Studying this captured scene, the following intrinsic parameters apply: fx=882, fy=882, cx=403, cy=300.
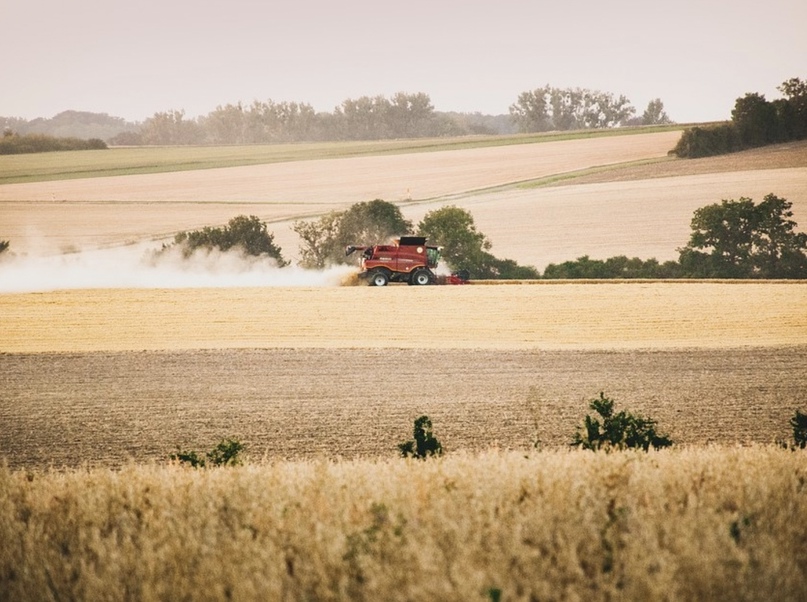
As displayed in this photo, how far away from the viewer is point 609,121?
65375mm

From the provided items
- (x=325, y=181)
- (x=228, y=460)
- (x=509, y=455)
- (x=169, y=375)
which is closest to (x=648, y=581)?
(x=509, y=455)

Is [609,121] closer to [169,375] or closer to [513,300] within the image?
[513,300]

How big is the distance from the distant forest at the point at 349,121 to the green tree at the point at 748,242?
78.5 feet

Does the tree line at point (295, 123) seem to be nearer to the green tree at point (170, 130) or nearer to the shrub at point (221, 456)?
the green tree at point (170, 130)

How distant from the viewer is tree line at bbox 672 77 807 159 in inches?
1921

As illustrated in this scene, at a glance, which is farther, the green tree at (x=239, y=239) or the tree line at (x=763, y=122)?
the tree line at (x=763, y=122)

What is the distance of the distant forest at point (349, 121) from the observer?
65.1 meters

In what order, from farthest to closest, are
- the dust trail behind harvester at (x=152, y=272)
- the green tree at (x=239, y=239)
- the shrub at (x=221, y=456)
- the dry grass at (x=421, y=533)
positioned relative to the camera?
the green tree at (x=239, y=239), the dust trail behind harvester at (x=152, y=272), the shrub at (x=221, y=456), the dry grass at (x=421, y=533)

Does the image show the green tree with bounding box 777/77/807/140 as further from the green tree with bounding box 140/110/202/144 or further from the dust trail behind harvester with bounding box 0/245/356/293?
the green tree with bounding box 140/110/202/144

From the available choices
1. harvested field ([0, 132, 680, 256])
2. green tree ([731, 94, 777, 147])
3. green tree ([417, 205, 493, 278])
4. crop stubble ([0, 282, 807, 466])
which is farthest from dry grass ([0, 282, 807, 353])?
green tree ([731, 94, 777, 147])

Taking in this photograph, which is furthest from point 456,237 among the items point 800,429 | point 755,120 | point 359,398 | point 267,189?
point 800,429

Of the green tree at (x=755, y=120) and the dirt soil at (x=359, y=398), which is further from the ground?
the green tree at (x=755, y=120)

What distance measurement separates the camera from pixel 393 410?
714 inches

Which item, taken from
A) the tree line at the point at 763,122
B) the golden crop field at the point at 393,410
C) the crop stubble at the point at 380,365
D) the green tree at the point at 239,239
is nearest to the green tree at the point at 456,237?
the golden crop field at the point at 393,410
